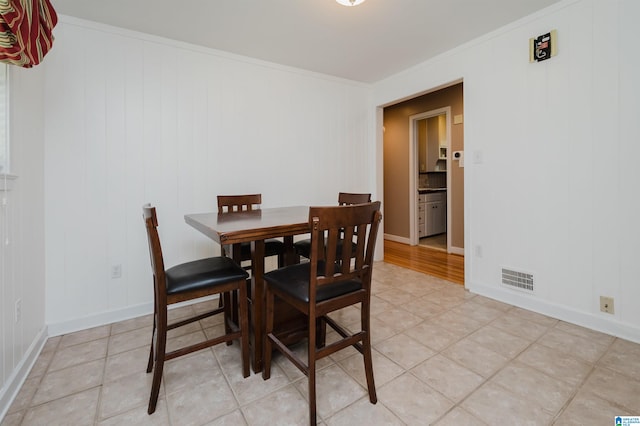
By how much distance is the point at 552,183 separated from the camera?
2318 millimetres

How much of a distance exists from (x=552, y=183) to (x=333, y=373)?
2.25m

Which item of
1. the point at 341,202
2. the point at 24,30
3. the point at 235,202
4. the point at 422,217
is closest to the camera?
the point at 24,30

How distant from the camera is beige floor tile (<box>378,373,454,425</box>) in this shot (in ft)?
4.37

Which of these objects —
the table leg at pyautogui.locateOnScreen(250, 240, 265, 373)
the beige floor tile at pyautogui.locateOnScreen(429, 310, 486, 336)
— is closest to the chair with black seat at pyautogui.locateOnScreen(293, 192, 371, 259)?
the table leg at pyautogui.locateOnScreen(250, 240, 265, 373)

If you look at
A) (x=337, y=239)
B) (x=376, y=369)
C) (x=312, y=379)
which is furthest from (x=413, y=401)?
(x=337, y=239)

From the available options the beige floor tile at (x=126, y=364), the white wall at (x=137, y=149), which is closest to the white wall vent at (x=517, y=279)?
the white wall at (x=137, y=149)

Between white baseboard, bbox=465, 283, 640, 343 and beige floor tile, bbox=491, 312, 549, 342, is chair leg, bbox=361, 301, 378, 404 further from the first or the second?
white baseboard, bbox=465, 283, 640, 343

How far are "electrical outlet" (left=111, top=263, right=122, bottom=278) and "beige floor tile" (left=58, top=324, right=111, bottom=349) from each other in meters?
0.41

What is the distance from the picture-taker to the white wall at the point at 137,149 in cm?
220

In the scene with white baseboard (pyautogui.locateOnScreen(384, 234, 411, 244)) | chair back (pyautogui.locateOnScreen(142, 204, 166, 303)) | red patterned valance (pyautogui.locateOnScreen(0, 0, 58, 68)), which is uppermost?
red patterned valance (pyautogui.locateOnScreen(0, 0, 58, 68))

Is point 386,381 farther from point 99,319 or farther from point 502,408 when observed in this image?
point 99,319

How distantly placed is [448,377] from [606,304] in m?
1.45

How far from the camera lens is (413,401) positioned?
4.68ft

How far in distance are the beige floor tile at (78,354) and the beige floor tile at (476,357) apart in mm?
2280
